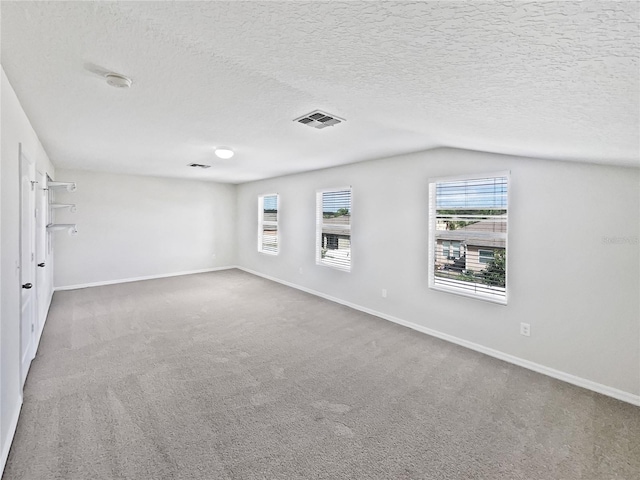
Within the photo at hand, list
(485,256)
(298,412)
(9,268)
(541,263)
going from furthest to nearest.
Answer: (485,256) → (541,263) → (298,412) → (9,268)

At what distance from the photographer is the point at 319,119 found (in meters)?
2.74

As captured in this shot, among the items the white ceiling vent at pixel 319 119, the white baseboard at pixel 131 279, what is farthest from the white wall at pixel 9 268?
the white baseboard at pixel 131 279

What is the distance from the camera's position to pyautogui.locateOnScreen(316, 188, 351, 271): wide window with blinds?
198 inches

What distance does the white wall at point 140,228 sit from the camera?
588 centimetres

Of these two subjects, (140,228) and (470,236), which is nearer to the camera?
(470,236)

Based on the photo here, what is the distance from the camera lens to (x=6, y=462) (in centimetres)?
171

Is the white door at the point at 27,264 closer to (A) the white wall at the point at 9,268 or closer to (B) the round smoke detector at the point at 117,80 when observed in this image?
(A) the white wall at the point at 9,268

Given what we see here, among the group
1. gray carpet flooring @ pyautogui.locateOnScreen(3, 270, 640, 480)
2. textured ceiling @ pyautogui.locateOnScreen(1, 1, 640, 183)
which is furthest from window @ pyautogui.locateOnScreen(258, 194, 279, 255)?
textured ceiling @ pyautogui.locateOnScreen(1, 1, 640, 183)

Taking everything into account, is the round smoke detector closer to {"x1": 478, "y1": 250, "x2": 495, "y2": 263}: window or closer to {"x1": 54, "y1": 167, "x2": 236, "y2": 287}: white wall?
{"x1": 478, "y1": 250, "x2": 495, "y2": 263}: window

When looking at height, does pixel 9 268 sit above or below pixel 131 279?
above

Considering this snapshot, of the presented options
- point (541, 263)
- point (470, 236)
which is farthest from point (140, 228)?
point (541, 263)

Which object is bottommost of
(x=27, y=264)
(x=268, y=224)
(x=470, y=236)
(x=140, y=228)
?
(x=27, y=264)

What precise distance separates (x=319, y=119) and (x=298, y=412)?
247cm

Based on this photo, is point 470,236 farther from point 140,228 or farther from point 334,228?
point 140,228
